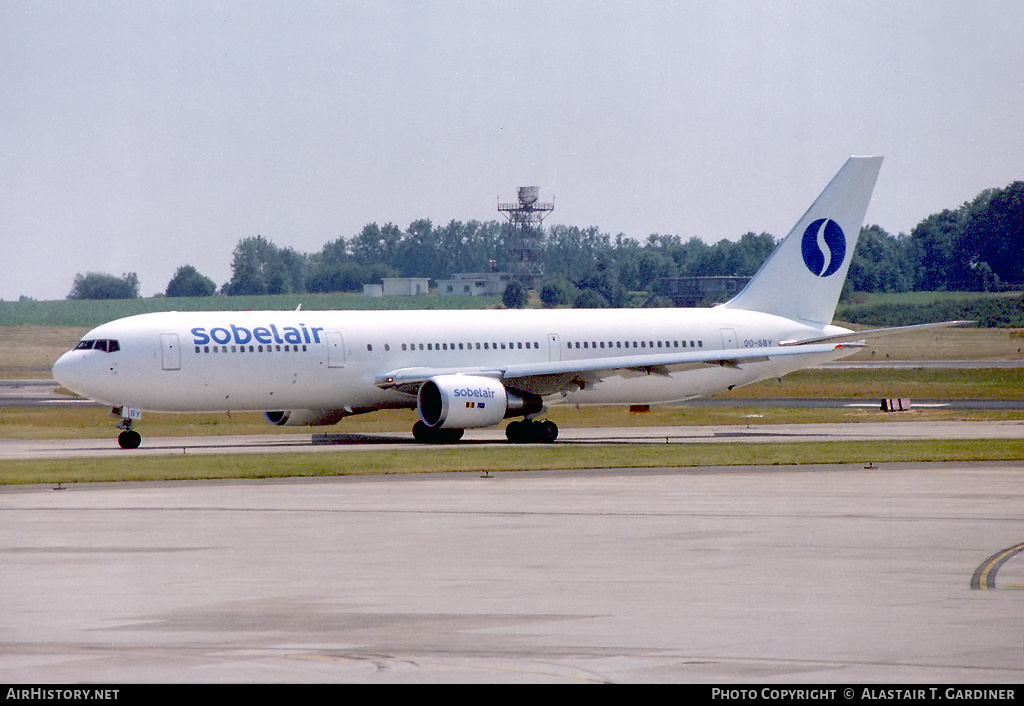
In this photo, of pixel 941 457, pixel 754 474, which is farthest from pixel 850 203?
pixel 754 474

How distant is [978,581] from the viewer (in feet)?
59.1

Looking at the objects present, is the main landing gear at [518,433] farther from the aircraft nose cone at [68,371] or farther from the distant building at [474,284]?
the distant building at [474,284]

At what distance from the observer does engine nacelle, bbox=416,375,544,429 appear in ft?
150

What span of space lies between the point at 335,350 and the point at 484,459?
1005cm

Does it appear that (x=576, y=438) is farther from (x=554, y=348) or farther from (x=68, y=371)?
(x=68, y=371)

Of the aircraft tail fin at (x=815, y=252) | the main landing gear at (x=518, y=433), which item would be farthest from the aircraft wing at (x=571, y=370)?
the aircraft tail fin at (x=815, y=252)

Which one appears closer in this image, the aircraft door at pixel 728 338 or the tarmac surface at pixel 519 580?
the tarmac surface at pixel 519 580

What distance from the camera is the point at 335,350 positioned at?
4725cm

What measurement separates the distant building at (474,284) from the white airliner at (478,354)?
3636 inches

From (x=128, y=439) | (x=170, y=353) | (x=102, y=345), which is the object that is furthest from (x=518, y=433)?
(x=102, y=345)

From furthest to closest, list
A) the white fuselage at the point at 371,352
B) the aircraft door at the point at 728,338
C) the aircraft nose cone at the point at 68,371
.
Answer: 1. the aircraft door at the point at 728,338
2. the white fuselage at the point at 371,352
3. the aircraft nose cone at the point at 68,371

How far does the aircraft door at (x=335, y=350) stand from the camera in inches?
1857

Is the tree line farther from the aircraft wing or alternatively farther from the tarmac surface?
the tarmac surface
